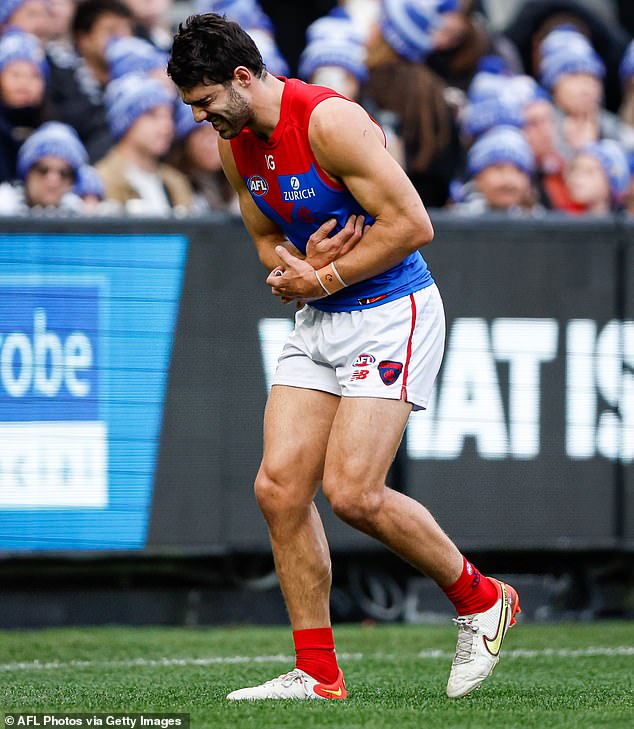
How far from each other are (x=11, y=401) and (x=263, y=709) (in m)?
3.24

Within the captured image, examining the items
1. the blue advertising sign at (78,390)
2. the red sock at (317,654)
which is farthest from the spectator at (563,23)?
the red sock at (317,654)

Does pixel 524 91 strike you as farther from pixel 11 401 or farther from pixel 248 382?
pixel 11 401

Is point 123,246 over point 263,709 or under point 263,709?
over

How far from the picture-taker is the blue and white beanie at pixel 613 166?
9477 mm

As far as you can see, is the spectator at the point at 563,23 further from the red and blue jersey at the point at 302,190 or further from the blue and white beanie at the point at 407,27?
the red and blue jersey at the point at 302,190

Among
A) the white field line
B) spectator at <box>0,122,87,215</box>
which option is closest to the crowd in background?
spectator at <box>0,122,87,215</box>

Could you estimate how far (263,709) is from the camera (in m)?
4.25

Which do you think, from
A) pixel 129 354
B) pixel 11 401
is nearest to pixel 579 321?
pixel 129 354

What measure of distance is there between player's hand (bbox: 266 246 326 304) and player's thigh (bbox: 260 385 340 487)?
13.4 inches

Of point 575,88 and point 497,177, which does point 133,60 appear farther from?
point 575,88

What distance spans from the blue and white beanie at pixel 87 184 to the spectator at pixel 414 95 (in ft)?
6.61

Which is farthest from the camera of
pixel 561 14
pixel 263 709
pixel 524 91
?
pixel 561 14

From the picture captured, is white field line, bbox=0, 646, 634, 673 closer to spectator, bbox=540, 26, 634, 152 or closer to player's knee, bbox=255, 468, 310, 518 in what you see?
player's knee, bbox=255, 468, 310, 518

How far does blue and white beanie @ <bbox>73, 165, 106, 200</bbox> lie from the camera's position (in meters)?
8.02
